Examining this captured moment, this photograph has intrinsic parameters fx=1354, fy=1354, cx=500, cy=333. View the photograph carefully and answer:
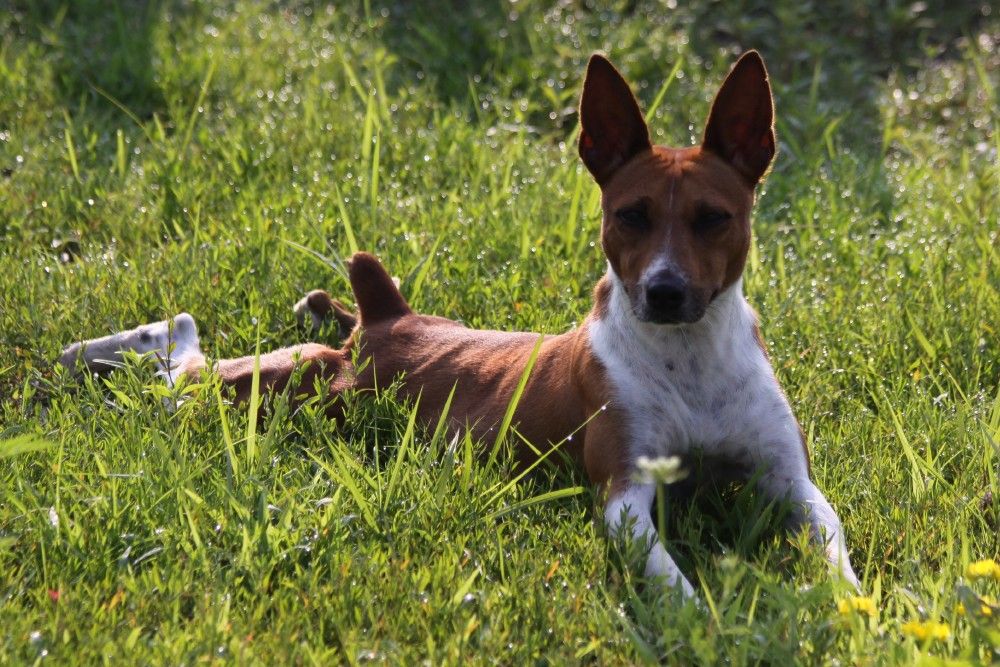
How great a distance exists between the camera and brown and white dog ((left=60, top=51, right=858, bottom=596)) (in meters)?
3.64

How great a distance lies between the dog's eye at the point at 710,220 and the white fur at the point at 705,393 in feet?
0.66

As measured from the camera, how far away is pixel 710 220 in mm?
3740

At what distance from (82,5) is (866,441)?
561cm

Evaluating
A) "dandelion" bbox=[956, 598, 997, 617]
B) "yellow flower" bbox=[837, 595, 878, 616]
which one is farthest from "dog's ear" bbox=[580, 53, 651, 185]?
"dandelion" bbox=[956, 598, 997, 617]

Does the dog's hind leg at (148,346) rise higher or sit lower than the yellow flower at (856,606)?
lower

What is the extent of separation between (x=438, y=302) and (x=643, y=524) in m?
1.78

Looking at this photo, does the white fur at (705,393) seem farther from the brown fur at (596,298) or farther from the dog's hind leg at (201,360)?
the dog's hind leg at (201,360)

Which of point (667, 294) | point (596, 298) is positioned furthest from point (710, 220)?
point (596, 298)

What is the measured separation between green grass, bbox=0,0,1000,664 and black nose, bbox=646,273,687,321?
22.3 inches

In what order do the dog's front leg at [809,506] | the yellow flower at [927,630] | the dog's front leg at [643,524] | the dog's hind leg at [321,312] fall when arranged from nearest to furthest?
the yellow flower at [927,630]
the dog's front leg at [643,524]
the dog's front leg at [809,506]
the dog's hind leg at [321,312]

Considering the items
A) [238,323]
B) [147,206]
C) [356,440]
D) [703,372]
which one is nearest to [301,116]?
[147,206]

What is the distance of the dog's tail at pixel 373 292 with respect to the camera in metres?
4.52

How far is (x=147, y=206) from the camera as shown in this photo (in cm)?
569

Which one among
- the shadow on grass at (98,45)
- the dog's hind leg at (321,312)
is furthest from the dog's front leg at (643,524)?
the shadow on grass at (98,45)
